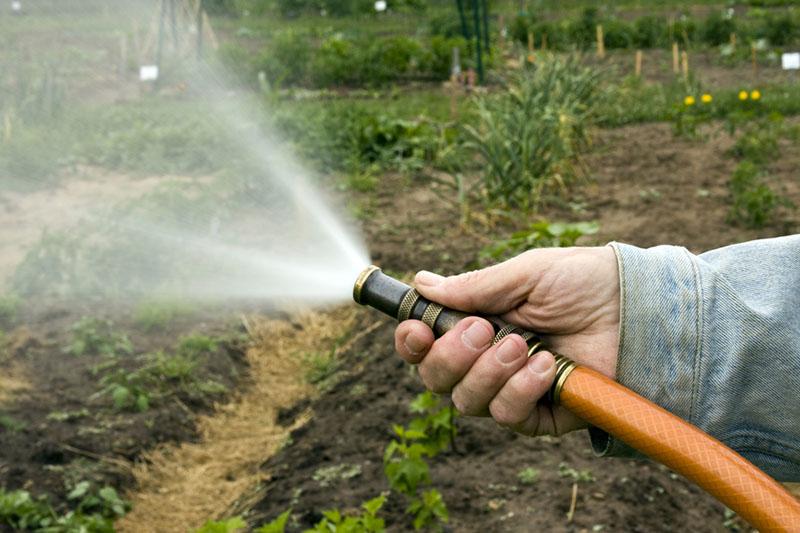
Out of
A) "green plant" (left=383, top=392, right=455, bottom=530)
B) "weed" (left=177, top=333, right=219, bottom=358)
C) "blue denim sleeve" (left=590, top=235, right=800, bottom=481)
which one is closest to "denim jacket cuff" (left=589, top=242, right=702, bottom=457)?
"blue denim sleeve" (left=590, top=235, right=800, bottom=481)

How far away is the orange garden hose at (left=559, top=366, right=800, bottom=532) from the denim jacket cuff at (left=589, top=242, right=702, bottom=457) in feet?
0.78

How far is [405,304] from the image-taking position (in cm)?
185

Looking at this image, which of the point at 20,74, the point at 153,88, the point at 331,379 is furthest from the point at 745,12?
the point at 331,379

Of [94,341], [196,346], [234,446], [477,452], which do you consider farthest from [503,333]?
[94,341]

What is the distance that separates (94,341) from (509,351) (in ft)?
12.0

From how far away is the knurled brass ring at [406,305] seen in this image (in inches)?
72.6

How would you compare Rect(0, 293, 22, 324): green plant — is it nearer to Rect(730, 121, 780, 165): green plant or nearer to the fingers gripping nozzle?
the fingers gripping nozzle

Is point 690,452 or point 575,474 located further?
point 575,474

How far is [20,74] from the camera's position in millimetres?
12633

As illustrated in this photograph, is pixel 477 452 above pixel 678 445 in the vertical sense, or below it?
below

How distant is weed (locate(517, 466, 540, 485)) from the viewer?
337 cm

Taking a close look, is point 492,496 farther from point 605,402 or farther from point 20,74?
point 20,74

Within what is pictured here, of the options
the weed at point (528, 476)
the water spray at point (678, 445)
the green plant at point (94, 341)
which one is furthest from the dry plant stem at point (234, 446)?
the water spray at point (678, 445)

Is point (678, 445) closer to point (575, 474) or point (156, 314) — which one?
point (575, 474)
